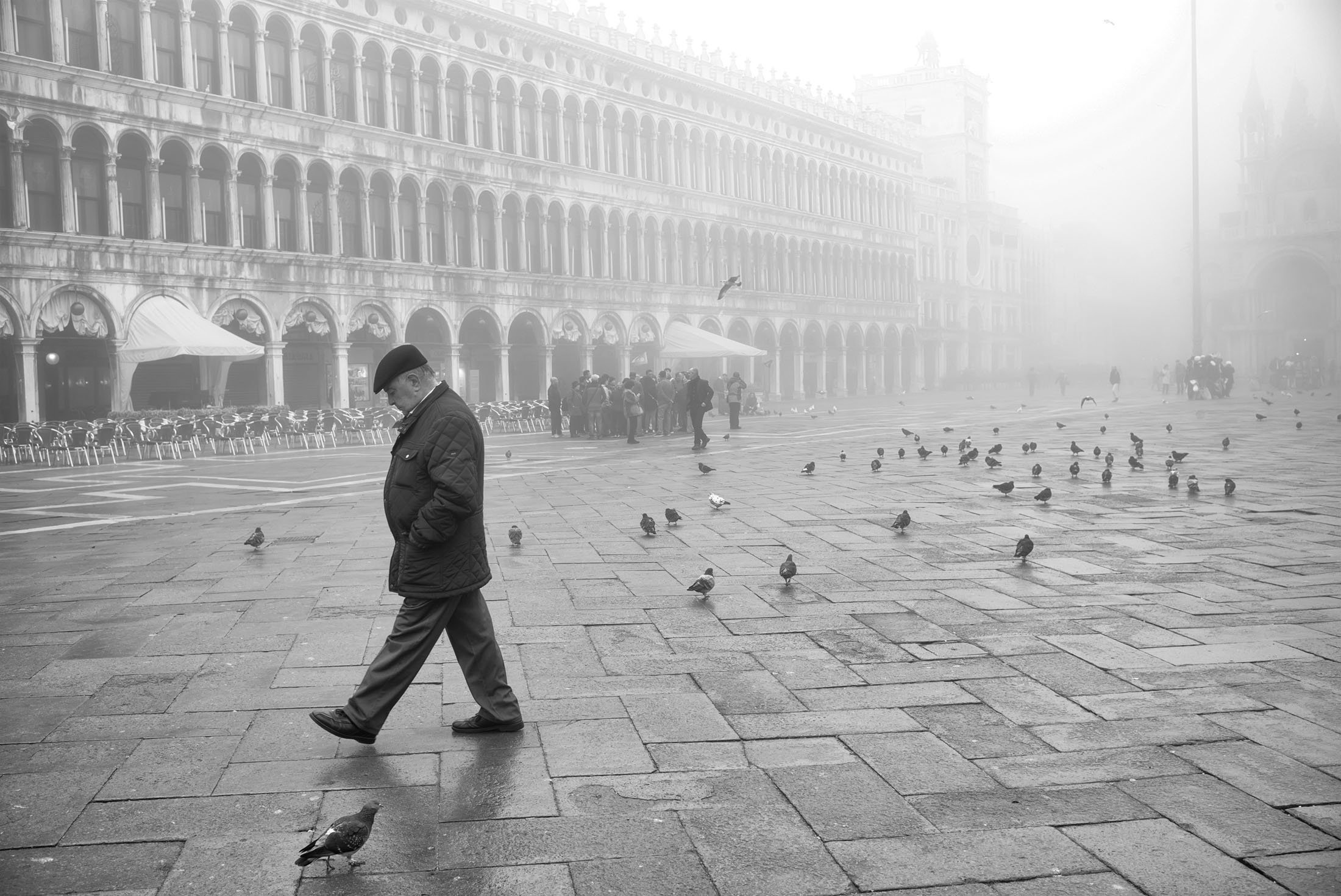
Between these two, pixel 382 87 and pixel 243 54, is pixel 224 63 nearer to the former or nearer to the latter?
pixel 243 54

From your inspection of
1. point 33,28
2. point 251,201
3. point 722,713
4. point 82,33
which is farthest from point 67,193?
point 722,713

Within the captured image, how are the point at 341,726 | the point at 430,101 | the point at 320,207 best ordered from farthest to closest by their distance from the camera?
the point at 430,101 → the point at 320,207 → the point at 341,726

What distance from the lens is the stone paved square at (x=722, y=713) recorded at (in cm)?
328

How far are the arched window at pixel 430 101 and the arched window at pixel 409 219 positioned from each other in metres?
1.77

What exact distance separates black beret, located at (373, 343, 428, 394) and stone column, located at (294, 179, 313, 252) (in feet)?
90.4

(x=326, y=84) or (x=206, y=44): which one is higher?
(x=206, y=44)

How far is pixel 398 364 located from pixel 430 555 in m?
0.69

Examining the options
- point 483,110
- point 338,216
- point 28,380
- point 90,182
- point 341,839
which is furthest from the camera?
point 483,110

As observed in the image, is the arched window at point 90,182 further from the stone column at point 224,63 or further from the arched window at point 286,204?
the arched window at point 286,204

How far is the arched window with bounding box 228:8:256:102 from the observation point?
2880 cm

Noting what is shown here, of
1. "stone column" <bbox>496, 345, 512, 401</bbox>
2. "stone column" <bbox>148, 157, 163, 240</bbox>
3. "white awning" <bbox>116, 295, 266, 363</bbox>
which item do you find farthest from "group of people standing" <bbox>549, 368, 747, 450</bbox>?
"stone column" <bbox>148, 157, 163, 240</bbox>

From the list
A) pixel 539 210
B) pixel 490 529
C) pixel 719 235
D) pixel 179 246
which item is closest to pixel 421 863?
pixel 490 529

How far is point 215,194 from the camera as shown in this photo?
28.4 m

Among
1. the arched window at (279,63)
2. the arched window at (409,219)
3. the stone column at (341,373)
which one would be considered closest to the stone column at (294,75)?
the arched window at (279,63)
